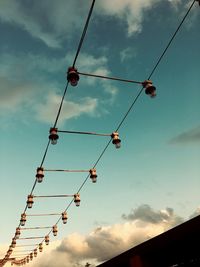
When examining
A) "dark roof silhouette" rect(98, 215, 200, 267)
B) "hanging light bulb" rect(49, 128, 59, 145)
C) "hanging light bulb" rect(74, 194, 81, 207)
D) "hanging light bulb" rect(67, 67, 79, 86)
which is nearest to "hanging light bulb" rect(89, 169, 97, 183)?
"hanging light bulb" rect(74, 194, 81, 207)

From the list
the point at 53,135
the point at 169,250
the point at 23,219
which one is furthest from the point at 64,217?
the point at 169,250

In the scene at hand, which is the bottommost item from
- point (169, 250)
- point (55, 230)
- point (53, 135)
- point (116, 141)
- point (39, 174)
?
point (169, 250)

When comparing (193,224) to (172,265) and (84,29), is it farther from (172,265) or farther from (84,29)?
(84,29)

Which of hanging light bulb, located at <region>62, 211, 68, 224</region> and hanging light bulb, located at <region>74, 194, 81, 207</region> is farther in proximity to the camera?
hanging light bulb, located at <region>62, 211, 68, 224</region>

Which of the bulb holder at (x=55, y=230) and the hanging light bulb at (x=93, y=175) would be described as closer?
the hanging light bulb at (x=93, y=175)

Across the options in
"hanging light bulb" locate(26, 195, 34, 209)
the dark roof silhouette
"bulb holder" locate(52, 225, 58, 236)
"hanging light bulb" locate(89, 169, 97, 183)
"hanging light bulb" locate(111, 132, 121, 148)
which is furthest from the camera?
"bulb holder" locate(52, 225, 58, 236)

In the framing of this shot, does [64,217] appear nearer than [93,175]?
No

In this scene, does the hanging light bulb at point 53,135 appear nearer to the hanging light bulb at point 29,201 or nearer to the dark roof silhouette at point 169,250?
the dark roof silhouette at point 169,250

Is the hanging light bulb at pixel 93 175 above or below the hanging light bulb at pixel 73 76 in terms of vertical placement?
above

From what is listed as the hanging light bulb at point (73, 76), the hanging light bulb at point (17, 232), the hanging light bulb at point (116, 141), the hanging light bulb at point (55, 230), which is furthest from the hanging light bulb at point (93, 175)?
the hanging light bulb at point (17, 232)

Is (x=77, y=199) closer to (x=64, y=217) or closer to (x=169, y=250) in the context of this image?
(x=64, y=217)

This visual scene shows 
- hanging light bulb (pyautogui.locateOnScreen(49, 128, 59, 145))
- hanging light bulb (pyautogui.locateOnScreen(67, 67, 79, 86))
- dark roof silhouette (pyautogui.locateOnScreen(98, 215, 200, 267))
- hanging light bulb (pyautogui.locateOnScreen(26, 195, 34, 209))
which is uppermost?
hanging light bulb (pyautogui.locateOnScreen(26, 195, 34, 209))

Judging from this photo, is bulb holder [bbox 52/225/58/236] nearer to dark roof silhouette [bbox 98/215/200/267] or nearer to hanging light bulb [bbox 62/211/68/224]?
hanging light bulb [bbox 62/211/68/224]

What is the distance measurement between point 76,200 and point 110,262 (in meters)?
7.95
